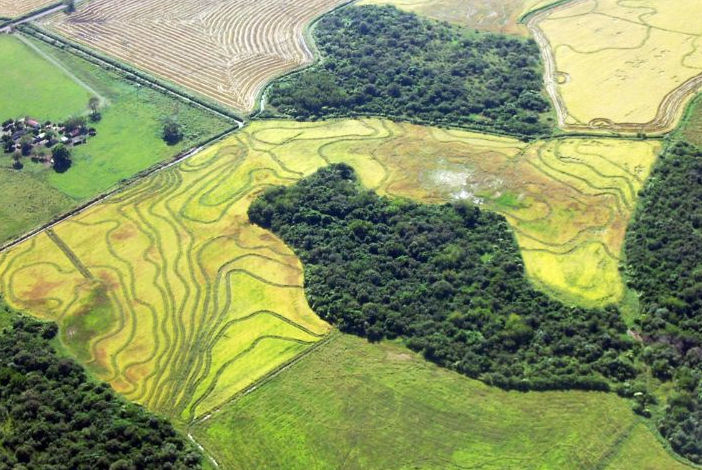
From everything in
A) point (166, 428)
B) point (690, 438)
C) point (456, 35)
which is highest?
point (456, 35)

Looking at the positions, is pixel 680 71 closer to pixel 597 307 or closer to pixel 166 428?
pixel 597 307

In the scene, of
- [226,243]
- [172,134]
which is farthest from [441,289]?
[172,134]

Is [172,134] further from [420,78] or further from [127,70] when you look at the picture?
[420,78]

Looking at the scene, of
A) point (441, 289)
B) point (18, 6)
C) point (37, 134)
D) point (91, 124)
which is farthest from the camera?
point (18, 6)

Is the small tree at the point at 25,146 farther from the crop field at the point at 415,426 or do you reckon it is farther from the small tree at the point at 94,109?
the crop field at the point at 415,426

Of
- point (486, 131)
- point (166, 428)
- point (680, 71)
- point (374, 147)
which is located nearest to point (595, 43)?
point (680, 71)

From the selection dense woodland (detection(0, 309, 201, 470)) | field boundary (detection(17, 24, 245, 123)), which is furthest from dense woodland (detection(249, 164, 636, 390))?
field boundary (detection(17, 24, 245, 123))

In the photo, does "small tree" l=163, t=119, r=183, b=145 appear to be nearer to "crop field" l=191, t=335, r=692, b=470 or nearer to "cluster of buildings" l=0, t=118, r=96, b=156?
"cluster of buildings" l=0, t=118, r=96, b=156
